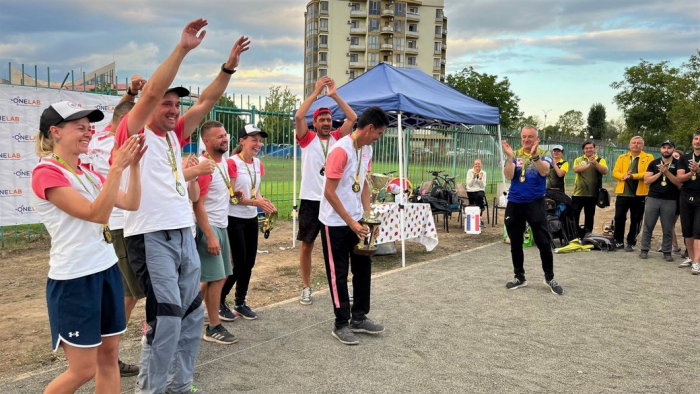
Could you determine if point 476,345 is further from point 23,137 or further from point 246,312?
point 23,137

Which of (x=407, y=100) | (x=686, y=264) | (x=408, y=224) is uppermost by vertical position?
(x=407, y=100)

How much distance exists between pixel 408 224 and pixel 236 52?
537cm

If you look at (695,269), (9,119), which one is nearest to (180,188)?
(9,119)

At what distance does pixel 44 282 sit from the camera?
6.36 metres

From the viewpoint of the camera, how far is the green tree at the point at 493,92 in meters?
50.7

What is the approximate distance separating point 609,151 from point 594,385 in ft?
95.8

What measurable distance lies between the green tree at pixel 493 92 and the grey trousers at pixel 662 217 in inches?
1700

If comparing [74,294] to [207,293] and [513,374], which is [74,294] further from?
[513,374]

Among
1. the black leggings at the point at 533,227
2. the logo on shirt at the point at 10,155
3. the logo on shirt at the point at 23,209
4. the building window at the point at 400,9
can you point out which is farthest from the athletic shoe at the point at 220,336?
the building window at the point at 400,9

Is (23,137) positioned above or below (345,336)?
above

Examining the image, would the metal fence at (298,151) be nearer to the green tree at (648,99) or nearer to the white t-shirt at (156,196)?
the white t-shirt at (156,196)

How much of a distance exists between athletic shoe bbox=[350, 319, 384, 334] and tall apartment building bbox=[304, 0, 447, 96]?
267 feet

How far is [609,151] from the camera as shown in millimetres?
29391

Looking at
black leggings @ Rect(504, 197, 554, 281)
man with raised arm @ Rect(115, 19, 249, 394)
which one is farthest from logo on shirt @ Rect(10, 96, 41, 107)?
black leggings @ Rect(504, 197, 554, 281)
